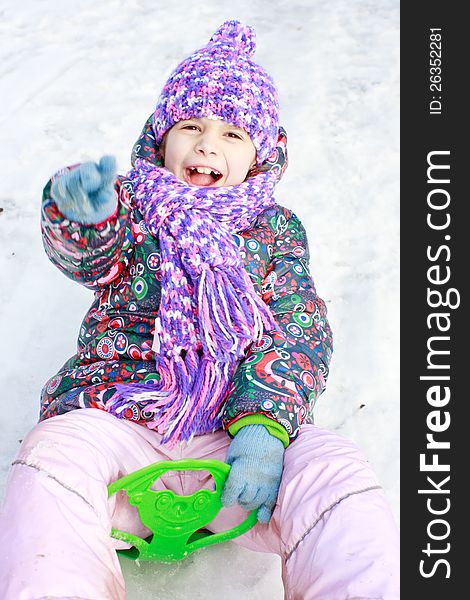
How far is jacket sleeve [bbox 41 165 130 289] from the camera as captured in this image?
121cm

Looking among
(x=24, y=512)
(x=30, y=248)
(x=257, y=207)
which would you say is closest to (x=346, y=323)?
(x=257, y=207)

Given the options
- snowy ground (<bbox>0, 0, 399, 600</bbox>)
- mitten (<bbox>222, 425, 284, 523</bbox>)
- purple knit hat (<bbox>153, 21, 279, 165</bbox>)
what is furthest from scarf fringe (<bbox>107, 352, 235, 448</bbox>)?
purple knit hat (<bbox>153, 21, 279, 165</bbox>)

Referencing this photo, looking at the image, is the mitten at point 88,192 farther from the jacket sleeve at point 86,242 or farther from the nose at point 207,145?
the nose at point 207,145

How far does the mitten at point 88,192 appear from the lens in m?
1.12

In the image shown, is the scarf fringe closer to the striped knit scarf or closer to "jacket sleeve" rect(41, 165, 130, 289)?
the striped knit scarf

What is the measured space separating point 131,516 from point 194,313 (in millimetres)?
346

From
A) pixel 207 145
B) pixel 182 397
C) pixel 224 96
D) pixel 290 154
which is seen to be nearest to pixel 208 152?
pixel 207 145

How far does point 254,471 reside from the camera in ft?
3.93

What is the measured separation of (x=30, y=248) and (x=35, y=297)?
0.18 m

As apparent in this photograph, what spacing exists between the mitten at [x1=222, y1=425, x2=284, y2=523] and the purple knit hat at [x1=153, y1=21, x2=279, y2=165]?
0.60 m

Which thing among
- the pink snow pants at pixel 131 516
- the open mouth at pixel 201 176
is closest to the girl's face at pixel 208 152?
the open mouth at pixel 201 176

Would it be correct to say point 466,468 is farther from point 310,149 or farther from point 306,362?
point 310,149

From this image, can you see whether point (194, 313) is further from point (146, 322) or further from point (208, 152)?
point (208, 152)

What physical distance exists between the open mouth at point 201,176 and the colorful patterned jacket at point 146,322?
0.11 metres
